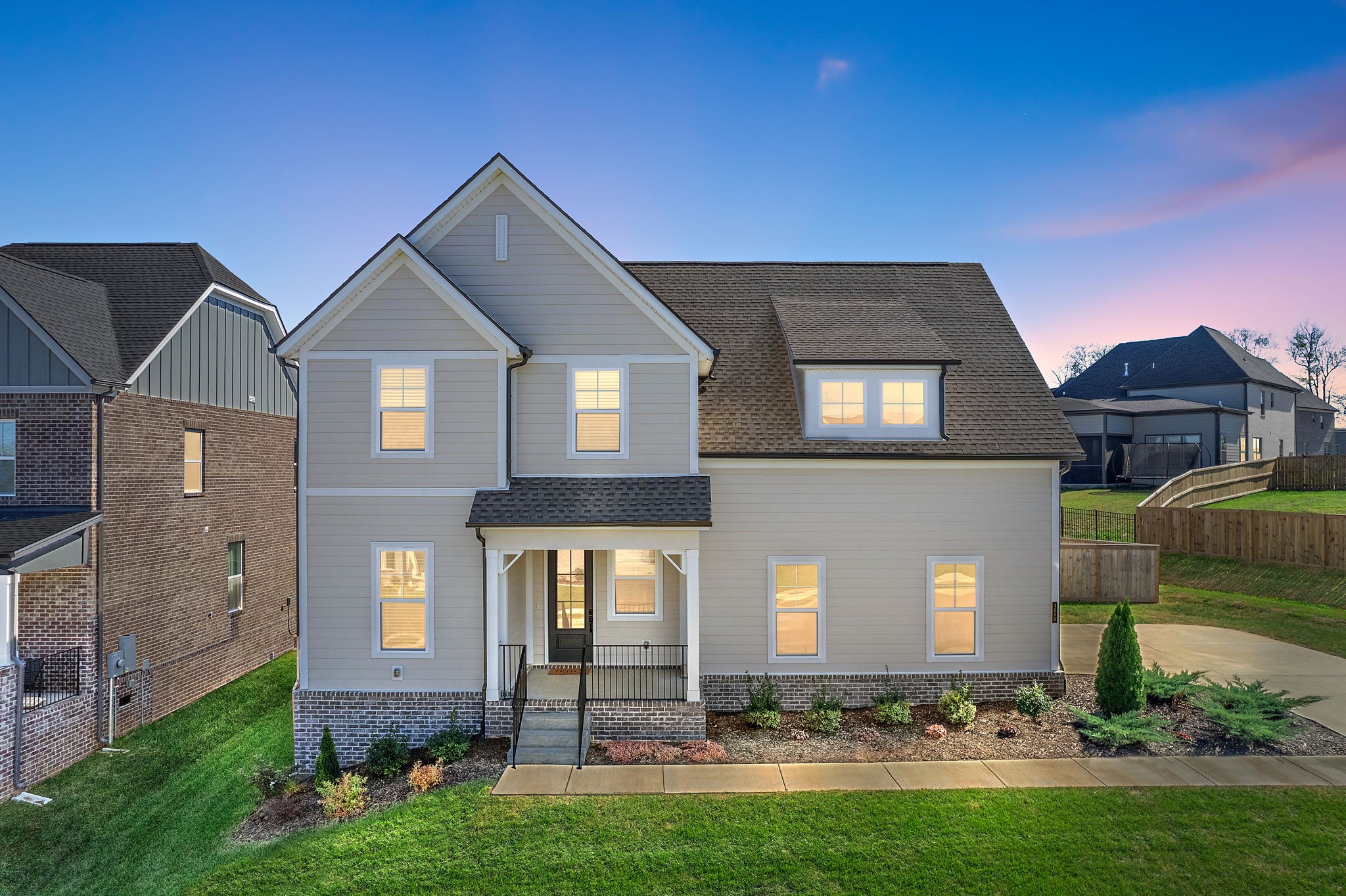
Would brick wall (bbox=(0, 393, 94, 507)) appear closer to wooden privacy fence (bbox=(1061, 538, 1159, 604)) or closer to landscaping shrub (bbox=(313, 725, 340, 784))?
landscaping shrub (bbox=(313, 725, 340, 784))

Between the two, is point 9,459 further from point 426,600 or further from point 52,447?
point 426,600

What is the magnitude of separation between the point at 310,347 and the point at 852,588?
10.6 m

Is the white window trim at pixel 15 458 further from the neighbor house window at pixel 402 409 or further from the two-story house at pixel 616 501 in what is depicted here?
the neighbor house window at pixel 402 409

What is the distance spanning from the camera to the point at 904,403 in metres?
13.0

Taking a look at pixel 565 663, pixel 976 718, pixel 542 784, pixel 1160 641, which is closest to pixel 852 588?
pixel 976 718

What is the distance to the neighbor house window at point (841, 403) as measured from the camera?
42.3ft

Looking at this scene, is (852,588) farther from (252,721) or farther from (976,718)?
(252,721)

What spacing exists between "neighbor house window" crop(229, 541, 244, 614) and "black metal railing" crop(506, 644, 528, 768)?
9.54 metres

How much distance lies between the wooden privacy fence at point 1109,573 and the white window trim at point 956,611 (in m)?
9.57

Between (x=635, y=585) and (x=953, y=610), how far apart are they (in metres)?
6.04

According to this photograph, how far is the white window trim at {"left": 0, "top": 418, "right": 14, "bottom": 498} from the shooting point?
1267cm

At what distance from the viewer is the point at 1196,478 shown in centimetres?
2712

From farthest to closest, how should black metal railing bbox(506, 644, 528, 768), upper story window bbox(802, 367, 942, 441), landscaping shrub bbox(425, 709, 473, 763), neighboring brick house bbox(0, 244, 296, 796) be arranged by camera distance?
upper story window bbox(802, 367, 942, 441)
neighboring brick house bbox(0, 244, 296, 796)
landscaping shrub bbox(425, 709, 473, 763)
black metal railing bbox(506, 644, 528, 768)

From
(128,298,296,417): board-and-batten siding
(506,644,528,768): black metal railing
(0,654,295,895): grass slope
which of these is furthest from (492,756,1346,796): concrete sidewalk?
(128,298,296,417): board-and-batten siding
